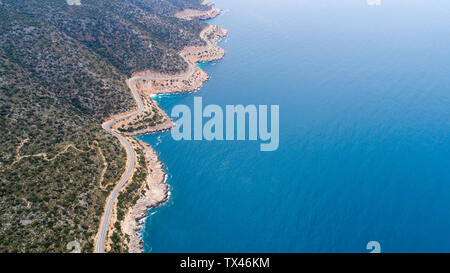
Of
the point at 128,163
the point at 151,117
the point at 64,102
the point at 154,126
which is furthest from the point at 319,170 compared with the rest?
the point at 64,102

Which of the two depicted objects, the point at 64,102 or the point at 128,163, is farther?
the point at 64,102

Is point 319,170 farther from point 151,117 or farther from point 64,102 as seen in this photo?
point 64,102

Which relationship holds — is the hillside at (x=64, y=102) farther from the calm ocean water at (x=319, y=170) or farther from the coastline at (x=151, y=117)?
the calm ocean water at (x=319, y=170)

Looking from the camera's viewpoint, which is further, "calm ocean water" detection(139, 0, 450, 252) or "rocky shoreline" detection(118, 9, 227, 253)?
"rocky shoreline" detection(118, 9, 227, 253)

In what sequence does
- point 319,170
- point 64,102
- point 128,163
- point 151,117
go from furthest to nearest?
point 151,117
point 64,102
point 319,170
point 128,163

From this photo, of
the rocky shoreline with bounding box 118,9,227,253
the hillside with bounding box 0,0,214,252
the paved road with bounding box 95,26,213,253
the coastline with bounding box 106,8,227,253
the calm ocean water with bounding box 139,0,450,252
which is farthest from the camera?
the rocky shoreline with bounding box 118,9,227,253

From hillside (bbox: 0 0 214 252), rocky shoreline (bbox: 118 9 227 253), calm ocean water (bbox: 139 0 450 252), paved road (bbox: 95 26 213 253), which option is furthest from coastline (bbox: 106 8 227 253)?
hillside (bbox: 0 0 214 252)

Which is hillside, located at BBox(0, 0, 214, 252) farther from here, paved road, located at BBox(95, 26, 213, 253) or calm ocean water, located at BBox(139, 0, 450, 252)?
calm ocean water, located at BBox(139, 0, 450, 252)
